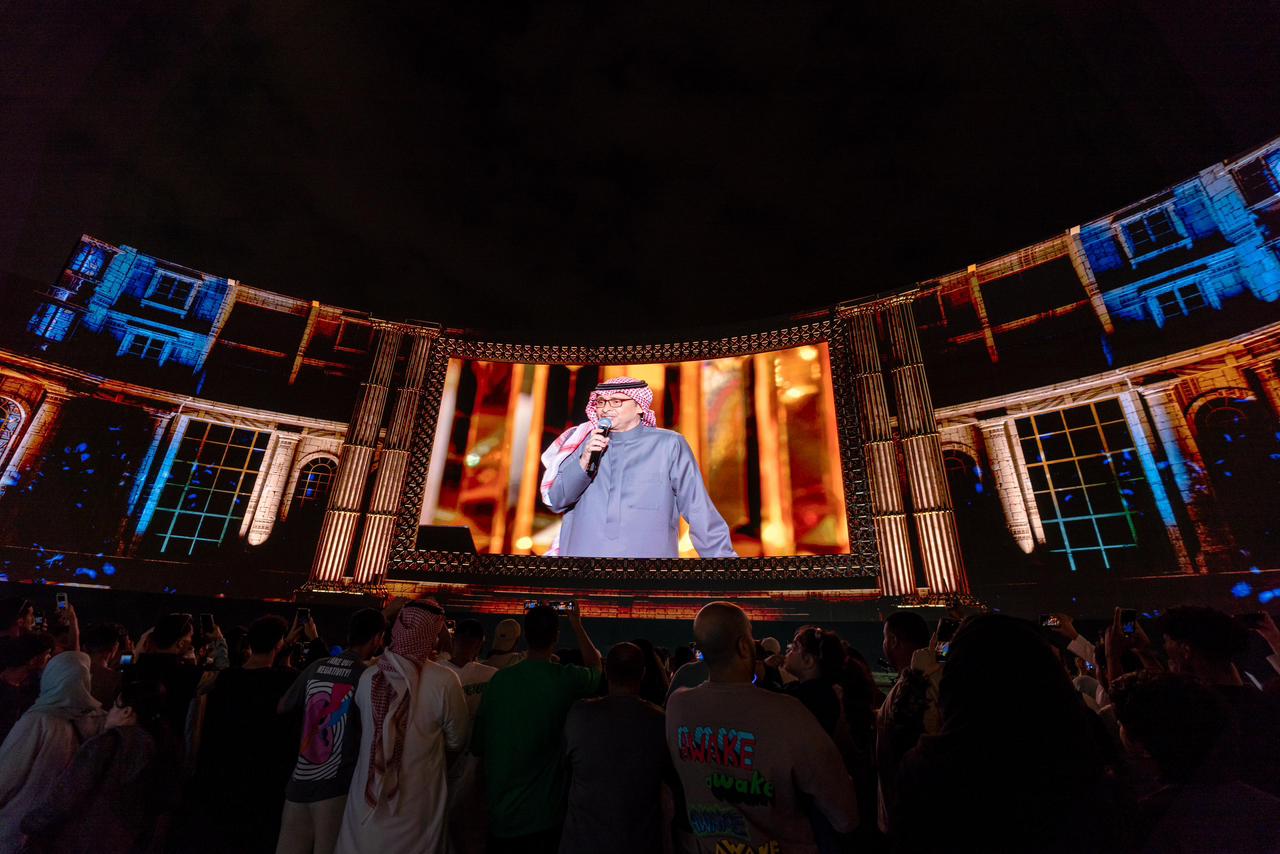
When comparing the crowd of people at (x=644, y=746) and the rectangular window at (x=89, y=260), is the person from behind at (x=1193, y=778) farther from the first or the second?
the rectangular window at (x=89, y=260)

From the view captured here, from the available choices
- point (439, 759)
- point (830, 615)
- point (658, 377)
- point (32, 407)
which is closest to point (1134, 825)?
point (439, 759)

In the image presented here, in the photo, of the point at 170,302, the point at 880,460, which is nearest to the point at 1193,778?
Answer: the point at 880,460

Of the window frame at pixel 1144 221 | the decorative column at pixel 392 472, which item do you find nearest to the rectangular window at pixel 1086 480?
the window frame at pixel 1144 221

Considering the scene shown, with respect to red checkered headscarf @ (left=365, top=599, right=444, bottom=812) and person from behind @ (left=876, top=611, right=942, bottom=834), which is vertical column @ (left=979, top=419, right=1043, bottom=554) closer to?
person from behind @ (left=876, top=611, right=942, bottom=834)

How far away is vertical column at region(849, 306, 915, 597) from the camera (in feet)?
35.0

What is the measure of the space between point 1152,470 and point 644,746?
443 inches

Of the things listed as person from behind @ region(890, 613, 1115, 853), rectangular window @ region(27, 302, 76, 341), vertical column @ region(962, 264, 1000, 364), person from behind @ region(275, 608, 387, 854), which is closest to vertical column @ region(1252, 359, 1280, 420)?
vertical column @ region(962, 264, 1000, 364)

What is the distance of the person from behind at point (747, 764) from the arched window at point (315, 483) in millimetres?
13540

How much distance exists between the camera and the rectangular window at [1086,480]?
373 inches

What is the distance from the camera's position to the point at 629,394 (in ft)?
42.7

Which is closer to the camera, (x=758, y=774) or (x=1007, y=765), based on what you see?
(x=1007, y=765)

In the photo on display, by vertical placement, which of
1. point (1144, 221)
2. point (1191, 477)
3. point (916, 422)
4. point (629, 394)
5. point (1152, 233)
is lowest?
point (1191, 477)

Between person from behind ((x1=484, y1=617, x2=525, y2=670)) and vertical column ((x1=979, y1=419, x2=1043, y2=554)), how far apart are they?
1025 cm

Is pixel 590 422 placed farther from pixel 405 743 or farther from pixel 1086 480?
pixel 405 743
